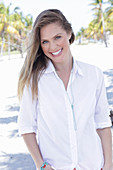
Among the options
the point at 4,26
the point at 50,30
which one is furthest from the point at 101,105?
the point at 4,26

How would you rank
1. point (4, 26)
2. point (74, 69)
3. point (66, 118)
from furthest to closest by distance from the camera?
point (4, 26) < point (74, 69) < point (66, 118)

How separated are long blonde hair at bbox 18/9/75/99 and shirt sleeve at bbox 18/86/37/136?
0.04 metres

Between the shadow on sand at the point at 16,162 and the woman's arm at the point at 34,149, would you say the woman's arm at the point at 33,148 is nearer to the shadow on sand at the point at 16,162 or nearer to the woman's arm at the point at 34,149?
the woman's arm at the point at 34,149

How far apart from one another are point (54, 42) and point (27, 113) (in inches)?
17.8

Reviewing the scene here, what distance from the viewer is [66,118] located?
1351 mm

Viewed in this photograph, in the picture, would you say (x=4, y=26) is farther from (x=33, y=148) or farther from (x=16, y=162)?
(x=33, y=148)

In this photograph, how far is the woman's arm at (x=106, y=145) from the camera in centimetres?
146

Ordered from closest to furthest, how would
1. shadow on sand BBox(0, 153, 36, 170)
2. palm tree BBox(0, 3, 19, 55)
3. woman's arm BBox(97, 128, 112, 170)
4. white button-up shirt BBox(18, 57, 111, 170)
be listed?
white button-up shirt BBox(18, 57, 111, 170), woman's arm BBox(97, 128, 112, 170), shadow on sand BBox(0, 153, 36, 170), palm tree BBox(0, 3, 19, 55)

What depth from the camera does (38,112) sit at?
142cm

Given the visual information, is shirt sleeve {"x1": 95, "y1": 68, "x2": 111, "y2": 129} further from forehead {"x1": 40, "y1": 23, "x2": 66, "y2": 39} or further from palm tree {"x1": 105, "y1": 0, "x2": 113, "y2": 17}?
palm tree {"x1": 105, "y1": 0, "x2": 113, "y2": 17}

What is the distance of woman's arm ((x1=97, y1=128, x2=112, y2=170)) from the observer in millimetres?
1462

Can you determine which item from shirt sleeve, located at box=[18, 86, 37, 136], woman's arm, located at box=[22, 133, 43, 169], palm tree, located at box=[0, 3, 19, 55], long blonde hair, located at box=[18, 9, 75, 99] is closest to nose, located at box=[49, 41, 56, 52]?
long blonde hair, located at box=[18, 9, 75, 99]

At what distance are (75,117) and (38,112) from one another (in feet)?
0.75

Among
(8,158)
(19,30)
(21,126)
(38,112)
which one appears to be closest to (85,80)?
(38,112)
